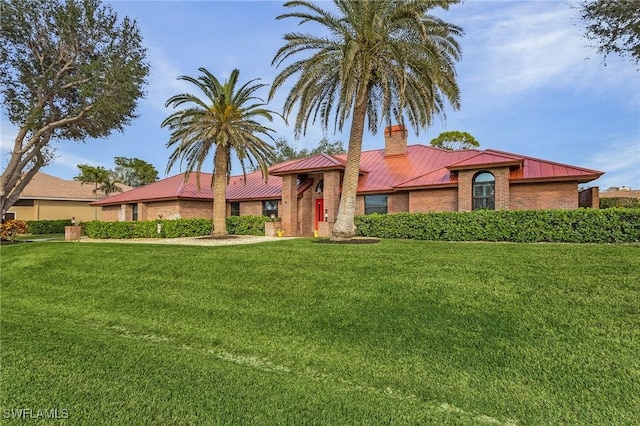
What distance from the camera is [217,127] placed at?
19875 mm

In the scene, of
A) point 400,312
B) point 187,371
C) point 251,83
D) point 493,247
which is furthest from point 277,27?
point 187,371

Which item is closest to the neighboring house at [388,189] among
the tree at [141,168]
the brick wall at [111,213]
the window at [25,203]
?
the brick wall at [111,213]

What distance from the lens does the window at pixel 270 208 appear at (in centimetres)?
2486

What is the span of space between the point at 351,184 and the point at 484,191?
23.2 feet

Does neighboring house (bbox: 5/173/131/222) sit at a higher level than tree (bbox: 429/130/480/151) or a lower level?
lower

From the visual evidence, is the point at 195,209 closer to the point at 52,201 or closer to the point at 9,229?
the point at 9,229

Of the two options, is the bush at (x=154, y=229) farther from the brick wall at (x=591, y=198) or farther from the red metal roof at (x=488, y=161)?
the brick wall at (x=591, y=198)

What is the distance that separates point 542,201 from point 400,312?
1304cm

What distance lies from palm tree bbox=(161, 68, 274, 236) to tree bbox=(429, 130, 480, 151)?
3093 cm

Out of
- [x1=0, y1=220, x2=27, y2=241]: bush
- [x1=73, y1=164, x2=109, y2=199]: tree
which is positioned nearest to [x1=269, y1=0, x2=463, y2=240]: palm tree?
[x1=0, y1=220, x2=27, y2=241]: bush

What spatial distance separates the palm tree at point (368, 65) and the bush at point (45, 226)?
35002 millimetres

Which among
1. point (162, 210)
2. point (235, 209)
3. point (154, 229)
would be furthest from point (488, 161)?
point (162, 210)

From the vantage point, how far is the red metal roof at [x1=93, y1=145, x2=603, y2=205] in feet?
55.2

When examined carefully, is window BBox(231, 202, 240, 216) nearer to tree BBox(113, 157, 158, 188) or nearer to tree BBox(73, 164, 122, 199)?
tree BBox(73, 164, 122, 199)
